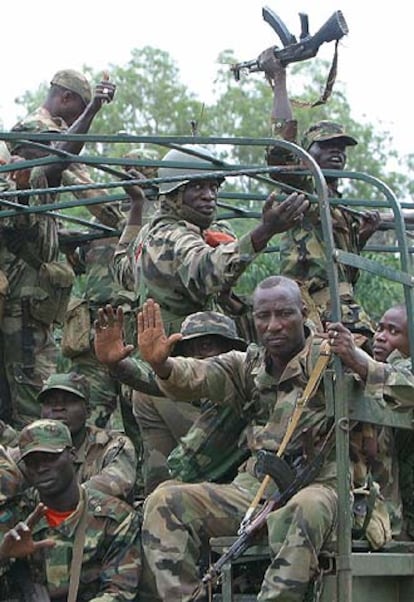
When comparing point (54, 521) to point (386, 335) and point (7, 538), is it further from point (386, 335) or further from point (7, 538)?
point (386, 335)

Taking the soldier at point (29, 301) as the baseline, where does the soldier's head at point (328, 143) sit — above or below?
above

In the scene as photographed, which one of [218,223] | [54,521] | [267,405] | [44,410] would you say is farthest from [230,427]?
[218,223]

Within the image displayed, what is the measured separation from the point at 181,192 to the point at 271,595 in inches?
105

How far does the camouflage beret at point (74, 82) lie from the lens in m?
9.80

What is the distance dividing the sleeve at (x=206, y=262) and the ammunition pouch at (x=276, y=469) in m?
1.16

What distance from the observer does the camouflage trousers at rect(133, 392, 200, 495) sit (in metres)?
8.51

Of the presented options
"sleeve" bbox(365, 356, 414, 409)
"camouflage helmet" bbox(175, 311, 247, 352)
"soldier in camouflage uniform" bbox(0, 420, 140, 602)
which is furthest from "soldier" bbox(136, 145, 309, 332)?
"sleeve" bbox(365, 356, 414, 409)

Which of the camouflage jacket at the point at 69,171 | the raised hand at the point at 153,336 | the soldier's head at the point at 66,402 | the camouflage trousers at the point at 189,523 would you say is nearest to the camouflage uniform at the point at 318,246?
the camouflage jacket at the point at 69,171

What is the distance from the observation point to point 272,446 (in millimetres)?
7180

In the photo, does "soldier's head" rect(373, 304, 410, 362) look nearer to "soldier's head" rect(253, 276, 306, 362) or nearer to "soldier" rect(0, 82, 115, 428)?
"soldier's head" rect(253, 276, 306, 362)

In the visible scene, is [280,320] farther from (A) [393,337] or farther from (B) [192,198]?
(A) [393,337]

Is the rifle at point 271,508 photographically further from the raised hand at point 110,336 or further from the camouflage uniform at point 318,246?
the camouflage uniform at point 318,246

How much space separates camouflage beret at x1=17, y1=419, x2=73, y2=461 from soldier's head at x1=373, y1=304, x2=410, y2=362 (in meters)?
1.81

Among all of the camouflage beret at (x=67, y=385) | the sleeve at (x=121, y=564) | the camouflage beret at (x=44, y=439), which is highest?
the camouflage beret at (x=67, y=385)
